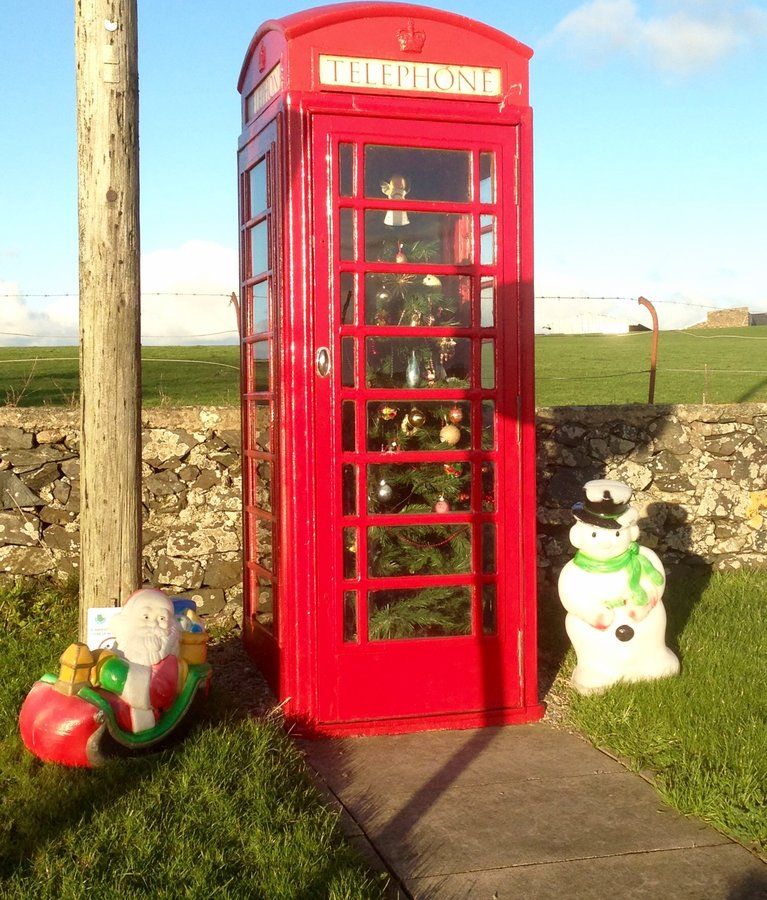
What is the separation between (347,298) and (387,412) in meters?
0.55

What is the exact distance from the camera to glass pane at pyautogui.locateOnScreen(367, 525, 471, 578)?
510 centimetres

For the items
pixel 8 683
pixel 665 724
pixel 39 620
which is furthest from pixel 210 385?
pixel 665 724

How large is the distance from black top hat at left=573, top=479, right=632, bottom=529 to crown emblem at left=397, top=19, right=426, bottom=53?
7.17ft

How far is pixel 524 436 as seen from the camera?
204 inches

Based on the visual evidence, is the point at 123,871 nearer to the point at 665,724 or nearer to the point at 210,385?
the point at 665,724

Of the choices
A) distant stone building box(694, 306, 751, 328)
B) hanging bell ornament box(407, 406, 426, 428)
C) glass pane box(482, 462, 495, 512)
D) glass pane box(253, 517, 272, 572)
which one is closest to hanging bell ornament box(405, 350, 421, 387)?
hanging bell ornament box(407, 406, 426, 428)

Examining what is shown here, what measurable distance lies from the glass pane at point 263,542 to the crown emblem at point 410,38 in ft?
7.75

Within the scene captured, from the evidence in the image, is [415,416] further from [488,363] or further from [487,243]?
[487,243]

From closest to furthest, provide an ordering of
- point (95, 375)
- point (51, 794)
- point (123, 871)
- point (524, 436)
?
point (123, 871)
point (51, 794)
point (95, 375)
point (524, 436)

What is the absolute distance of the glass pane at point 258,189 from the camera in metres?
5.39

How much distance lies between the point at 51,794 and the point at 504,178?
322cm

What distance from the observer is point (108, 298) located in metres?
4.73

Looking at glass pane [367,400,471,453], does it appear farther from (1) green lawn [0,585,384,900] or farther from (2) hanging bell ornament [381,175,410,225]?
(1) green lawn [0,585,384,900]

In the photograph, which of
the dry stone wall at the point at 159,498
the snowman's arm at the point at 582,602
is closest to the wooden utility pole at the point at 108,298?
the dry stone wall at the point at 159,498
